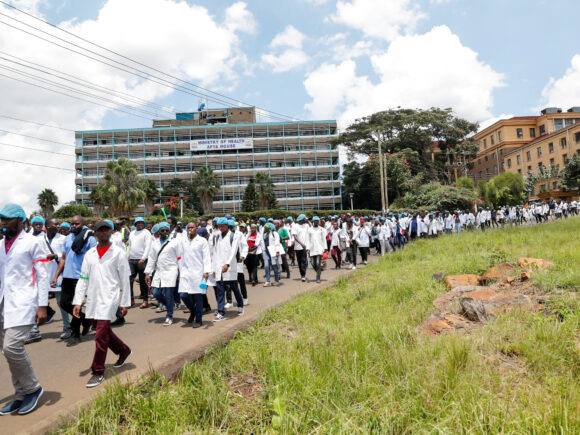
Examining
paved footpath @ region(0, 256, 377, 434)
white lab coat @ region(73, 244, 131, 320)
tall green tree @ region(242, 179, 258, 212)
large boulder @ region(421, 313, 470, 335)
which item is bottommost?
paved footpath @ region(0, 256, 377, 434)

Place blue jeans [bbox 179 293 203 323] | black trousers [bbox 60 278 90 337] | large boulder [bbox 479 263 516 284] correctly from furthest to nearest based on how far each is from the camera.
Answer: large boulder [bbox 479 263 516 284] < blue jeans [bbox 179 293 203 323] < black trousers [bbox 60 278 90 337]

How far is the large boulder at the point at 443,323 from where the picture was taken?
4422mm

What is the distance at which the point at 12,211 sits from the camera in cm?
374

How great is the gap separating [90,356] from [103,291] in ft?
4.61

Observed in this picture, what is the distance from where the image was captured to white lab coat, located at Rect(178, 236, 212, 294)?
6422mm

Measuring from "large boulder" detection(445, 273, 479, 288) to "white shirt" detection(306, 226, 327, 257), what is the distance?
4081 mm

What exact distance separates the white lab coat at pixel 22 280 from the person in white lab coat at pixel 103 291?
0.52m

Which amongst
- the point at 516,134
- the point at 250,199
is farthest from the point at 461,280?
the point at 516,134

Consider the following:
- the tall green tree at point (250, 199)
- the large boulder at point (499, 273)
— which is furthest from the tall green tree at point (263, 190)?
the large boulder at point (499, 273)

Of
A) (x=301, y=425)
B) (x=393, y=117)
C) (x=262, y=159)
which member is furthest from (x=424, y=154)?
(x=301, y=425)

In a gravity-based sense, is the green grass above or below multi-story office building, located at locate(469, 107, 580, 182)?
below

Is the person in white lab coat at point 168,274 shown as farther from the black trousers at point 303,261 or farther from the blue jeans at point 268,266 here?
the black trousers at point 303,261

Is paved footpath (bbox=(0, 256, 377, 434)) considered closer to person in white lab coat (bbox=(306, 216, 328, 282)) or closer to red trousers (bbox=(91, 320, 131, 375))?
red trousers (bbox=(91, 320, 131, 375))

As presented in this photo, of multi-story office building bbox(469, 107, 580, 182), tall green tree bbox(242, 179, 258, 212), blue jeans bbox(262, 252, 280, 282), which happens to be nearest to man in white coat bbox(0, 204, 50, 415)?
blue jeans bbox(262, 252, 280, 282)
